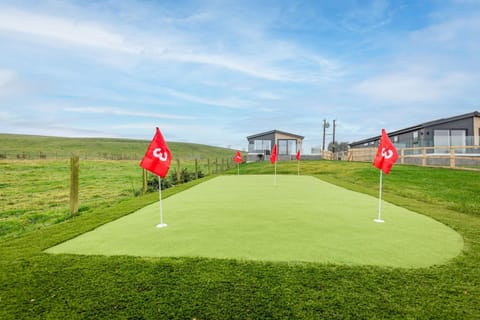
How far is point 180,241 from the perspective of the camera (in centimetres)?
346

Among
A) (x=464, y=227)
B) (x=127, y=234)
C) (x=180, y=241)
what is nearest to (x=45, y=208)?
(x=127, y=234)

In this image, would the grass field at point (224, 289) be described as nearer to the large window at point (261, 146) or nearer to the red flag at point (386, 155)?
the red flag at point (386, 155)

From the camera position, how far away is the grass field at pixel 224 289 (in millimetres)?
1993

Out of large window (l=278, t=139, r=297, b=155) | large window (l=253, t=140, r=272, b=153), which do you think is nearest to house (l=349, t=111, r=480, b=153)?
large window (l=278, t=139, r=297, b=155)

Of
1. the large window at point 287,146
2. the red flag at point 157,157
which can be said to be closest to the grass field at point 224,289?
the red flag at point 157,157

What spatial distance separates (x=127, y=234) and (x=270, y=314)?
266 centimetres

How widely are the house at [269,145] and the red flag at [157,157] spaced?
30.6 meters

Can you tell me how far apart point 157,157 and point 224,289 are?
289 centimetres

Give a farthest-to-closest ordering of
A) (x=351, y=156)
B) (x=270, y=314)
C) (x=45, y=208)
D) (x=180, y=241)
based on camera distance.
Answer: (x=351, y=156) → (x=45, y=208) → (x=180, y=241) → (x=270, y=314)

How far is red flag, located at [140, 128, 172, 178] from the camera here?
179 inches

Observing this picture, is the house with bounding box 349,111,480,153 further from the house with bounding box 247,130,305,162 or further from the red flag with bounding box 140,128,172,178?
the red flag with bounding box 140,128,172,178

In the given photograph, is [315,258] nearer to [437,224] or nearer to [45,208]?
[437,224]

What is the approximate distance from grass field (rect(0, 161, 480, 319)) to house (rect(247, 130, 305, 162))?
3196cm

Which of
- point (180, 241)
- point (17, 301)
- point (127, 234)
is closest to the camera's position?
point (17, 301)
